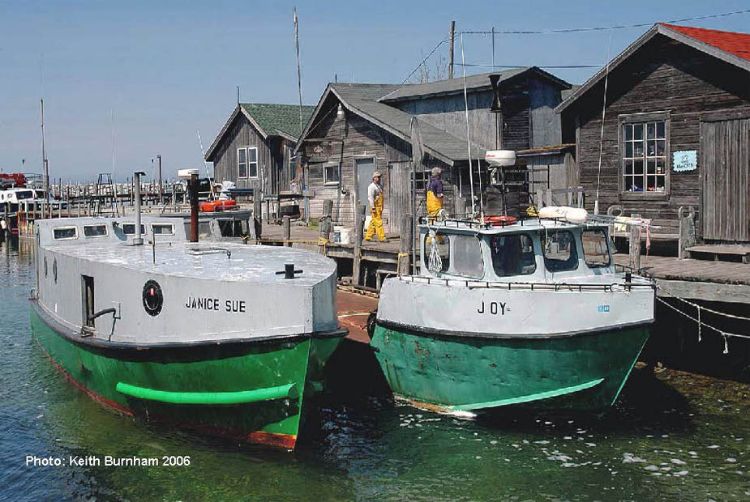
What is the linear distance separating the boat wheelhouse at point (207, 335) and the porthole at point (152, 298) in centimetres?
1

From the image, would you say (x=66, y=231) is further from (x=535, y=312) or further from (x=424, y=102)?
(x=424, y=102)

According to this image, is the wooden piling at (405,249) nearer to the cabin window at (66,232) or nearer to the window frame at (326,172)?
the cabin window at (66,232)

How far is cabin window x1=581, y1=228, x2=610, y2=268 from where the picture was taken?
14.7 meters

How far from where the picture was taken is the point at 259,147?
136 feet

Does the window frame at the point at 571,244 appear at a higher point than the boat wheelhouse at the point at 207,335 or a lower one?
higher

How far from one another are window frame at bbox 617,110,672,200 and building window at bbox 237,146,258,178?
2360 cm

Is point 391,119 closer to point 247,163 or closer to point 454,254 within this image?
point 247,163

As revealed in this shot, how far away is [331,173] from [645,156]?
1407 cm

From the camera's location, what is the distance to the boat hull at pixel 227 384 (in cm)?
1202

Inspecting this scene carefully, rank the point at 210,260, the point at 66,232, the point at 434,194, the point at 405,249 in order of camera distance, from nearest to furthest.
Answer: the point at 210,260 < the point at 66,232 < the point at 405,249 < the point at 434,194

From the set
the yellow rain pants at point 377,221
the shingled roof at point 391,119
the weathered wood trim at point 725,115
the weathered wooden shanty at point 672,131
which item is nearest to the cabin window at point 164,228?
the yellow rain pants at point 377,221

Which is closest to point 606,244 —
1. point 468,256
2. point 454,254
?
point 468,256

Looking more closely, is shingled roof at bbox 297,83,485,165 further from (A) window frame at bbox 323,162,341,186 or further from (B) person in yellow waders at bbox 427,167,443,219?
(B) person in yellow waders at bbox 427,167,443,219

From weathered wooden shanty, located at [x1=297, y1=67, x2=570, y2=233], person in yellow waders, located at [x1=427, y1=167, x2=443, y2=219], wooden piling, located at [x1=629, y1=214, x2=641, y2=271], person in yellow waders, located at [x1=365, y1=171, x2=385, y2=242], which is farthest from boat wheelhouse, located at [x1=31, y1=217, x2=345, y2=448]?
weathered wooden shanty, located at [x1=297, y1=67, x2=570, y2=233]
